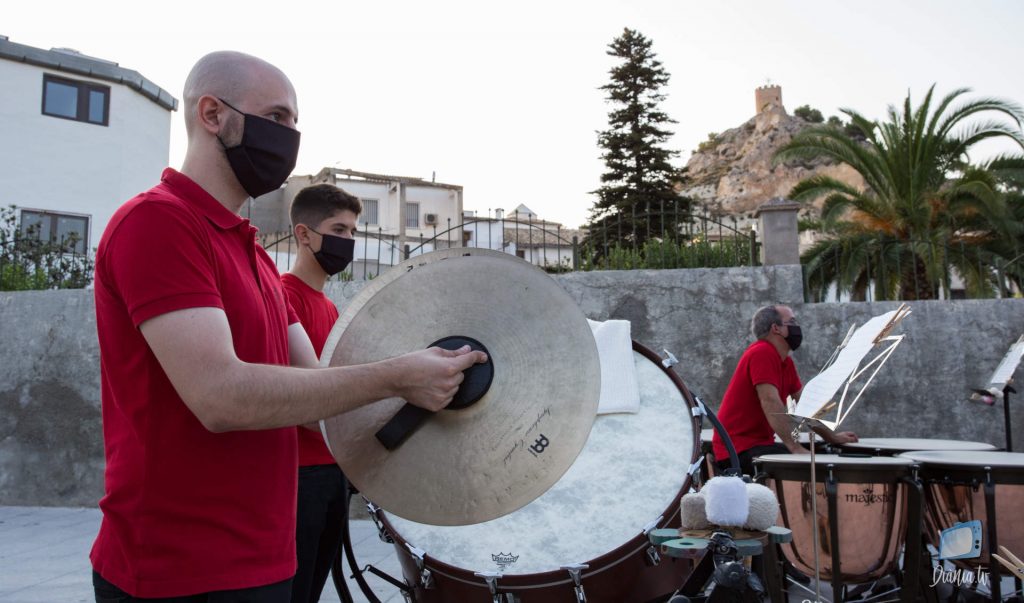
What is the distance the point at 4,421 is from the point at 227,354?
7.41m

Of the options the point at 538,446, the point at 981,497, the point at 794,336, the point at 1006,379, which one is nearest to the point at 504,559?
the point at 538,446

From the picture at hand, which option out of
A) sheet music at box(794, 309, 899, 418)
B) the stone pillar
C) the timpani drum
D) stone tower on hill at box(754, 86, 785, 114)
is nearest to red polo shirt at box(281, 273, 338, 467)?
sheet music at box(794, 309, 899, 418)

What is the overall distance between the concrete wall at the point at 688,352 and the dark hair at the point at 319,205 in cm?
315

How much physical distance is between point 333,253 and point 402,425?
1.80 metres

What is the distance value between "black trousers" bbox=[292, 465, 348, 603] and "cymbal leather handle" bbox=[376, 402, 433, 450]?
1232 millimetres

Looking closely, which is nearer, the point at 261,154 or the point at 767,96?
the point at 261,154

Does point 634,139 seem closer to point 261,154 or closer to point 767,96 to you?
point 261,154

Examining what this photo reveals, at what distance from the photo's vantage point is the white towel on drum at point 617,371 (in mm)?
3473

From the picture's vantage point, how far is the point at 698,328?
672 cm

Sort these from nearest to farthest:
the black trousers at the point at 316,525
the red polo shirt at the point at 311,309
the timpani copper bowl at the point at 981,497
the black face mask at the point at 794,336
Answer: the black trousers at the point at 316,525 < the red polo shirt at the point at 311,309 < the timpani copper bowl at the point at 981,497 < the black face mask at the point at 794,336

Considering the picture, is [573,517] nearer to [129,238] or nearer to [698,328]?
[129,238]

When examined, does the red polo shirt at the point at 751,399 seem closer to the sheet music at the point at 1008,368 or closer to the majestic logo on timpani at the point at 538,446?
the sheet music at the point at 1008,368

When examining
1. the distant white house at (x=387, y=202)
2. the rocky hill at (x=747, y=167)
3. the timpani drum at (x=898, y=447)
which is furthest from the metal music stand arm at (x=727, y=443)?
the rocky hill at (x=747, y=167)

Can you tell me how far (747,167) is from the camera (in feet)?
241
